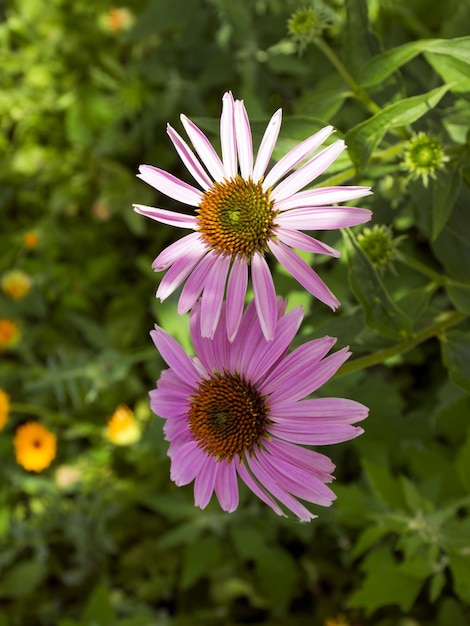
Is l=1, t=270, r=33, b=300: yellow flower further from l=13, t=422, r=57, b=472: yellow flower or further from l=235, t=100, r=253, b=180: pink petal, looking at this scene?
l=235, t=100, r=253, b=180: pink petal

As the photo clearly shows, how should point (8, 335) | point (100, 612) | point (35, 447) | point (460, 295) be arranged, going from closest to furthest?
point (460, 295), point (100, 612), point (35, 447), point (8, 335)

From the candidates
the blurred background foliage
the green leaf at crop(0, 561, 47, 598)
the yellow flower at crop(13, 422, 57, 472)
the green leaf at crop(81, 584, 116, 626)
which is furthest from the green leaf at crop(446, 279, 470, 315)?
the green leaf at crop(0, 561, 47, 598)

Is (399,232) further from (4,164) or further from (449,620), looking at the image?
(4,164)

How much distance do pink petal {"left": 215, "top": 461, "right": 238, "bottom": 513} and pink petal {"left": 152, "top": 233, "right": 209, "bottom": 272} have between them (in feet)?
0.88

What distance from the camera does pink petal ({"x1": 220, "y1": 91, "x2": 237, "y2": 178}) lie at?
77 cm

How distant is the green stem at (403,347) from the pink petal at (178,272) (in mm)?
231

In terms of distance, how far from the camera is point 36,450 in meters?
2.08

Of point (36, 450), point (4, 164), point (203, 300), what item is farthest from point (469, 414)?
point (4, 164)

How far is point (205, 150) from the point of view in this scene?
2.72 feet

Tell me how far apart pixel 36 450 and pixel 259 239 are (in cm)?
153

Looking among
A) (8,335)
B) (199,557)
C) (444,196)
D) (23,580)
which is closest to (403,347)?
(444,196)

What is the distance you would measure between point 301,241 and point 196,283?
0.50 feet

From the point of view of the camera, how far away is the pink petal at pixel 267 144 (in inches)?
29.4

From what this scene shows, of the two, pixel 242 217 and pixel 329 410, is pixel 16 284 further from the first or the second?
pixel 329 410
